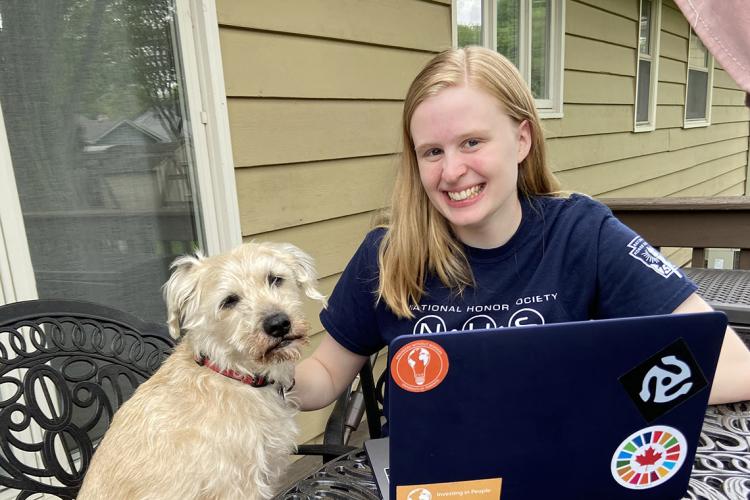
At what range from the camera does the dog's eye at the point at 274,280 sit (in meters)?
1.58

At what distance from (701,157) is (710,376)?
10.4m

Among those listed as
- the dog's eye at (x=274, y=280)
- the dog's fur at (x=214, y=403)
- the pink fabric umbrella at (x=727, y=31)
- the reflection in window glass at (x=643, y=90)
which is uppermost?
the reflection in window glass at (x=643, y=90)

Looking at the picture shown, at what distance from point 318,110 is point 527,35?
2798mm

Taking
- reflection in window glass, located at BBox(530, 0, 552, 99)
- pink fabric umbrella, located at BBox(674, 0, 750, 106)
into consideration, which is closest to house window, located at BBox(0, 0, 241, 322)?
pink fabric umbrella, located at BBox(674, 0, 750, 106)

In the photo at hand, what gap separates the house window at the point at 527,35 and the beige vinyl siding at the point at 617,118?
19 centimetres

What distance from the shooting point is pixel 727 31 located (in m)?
0.95

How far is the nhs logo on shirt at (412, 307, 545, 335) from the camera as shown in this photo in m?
1.40

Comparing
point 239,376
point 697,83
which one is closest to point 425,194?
point 239,376

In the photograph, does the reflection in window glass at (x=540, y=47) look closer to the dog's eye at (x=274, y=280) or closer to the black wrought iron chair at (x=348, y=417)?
the black wrought iron chair at (x=348, y=417)

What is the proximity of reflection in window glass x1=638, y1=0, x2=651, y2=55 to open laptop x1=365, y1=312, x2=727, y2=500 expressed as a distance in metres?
7.08

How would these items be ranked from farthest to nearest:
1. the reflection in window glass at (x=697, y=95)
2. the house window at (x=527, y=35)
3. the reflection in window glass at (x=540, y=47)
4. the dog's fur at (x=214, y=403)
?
the reflection in window glass at (x=697, y=95), the reflection in window glass at (x=540, y=47), the house window at (x=527, y=35), the dog's fur at (x=214, y=403)

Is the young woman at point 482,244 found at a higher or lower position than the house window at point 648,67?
lower

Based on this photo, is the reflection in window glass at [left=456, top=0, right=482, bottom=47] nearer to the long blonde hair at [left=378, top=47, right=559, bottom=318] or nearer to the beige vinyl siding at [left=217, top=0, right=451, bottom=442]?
the beige vinyl siding at [left=217, top=0, right=451, bottom=442]

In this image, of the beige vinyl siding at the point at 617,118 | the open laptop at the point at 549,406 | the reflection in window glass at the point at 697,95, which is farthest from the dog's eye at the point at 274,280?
the reflection in window glass at the point at 697,95
